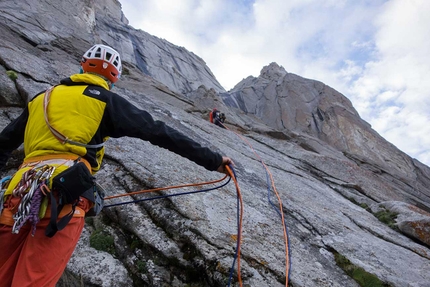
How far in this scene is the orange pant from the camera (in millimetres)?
2539

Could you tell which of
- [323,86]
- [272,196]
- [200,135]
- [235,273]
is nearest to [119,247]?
[235,273]

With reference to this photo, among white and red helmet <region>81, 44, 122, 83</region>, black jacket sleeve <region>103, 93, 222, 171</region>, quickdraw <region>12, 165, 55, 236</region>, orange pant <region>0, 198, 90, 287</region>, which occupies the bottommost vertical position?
orange pant <region>0, 198, 90, 287</region>

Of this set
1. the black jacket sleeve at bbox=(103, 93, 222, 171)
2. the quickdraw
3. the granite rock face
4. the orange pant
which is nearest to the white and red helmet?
the black jacket sleeve at bbox=(103, 93, 222, 171)

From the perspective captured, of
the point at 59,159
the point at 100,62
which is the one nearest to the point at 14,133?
the point at 59,159

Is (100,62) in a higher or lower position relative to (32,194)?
higher

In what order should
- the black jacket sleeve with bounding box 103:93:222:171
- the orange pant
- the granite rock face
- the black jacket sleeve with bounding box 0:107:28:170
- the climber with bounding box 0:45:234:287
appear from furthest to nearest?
the granite rock face, the black jacket sleeve with bounding box 0:107:28:170, the black jacket sleeve with bounding box 103:93:222:171, the climber with bounding box 0:45:234:287, the orange pant

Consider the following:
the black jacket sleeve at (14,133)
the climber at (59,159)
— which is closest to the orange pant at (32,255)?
the climber at (59,159)

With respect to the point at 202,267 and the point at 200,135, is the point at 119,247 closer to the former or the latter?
the point at 202,267

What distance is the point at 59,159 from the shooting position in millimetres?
3006

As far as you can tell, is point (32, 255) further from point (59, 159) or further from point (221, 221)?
point (221, 221)

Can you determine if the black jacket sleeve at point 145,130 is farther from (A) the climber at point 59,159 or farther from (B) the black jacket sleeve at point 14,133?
(B) the black jacket sleeve at point 14,133

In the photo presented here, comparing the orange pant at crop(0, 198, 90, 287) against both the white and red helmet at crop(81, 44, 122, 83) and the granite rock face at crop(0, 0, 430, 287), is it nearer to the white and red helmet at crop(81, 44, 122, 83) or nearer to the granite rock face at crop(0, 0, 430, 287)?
the granite rock face at crop(0, 0, 430, 287)

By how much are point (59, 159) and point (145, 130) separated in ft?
3.10

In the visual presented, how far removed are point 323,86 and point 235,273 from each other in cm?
4447
